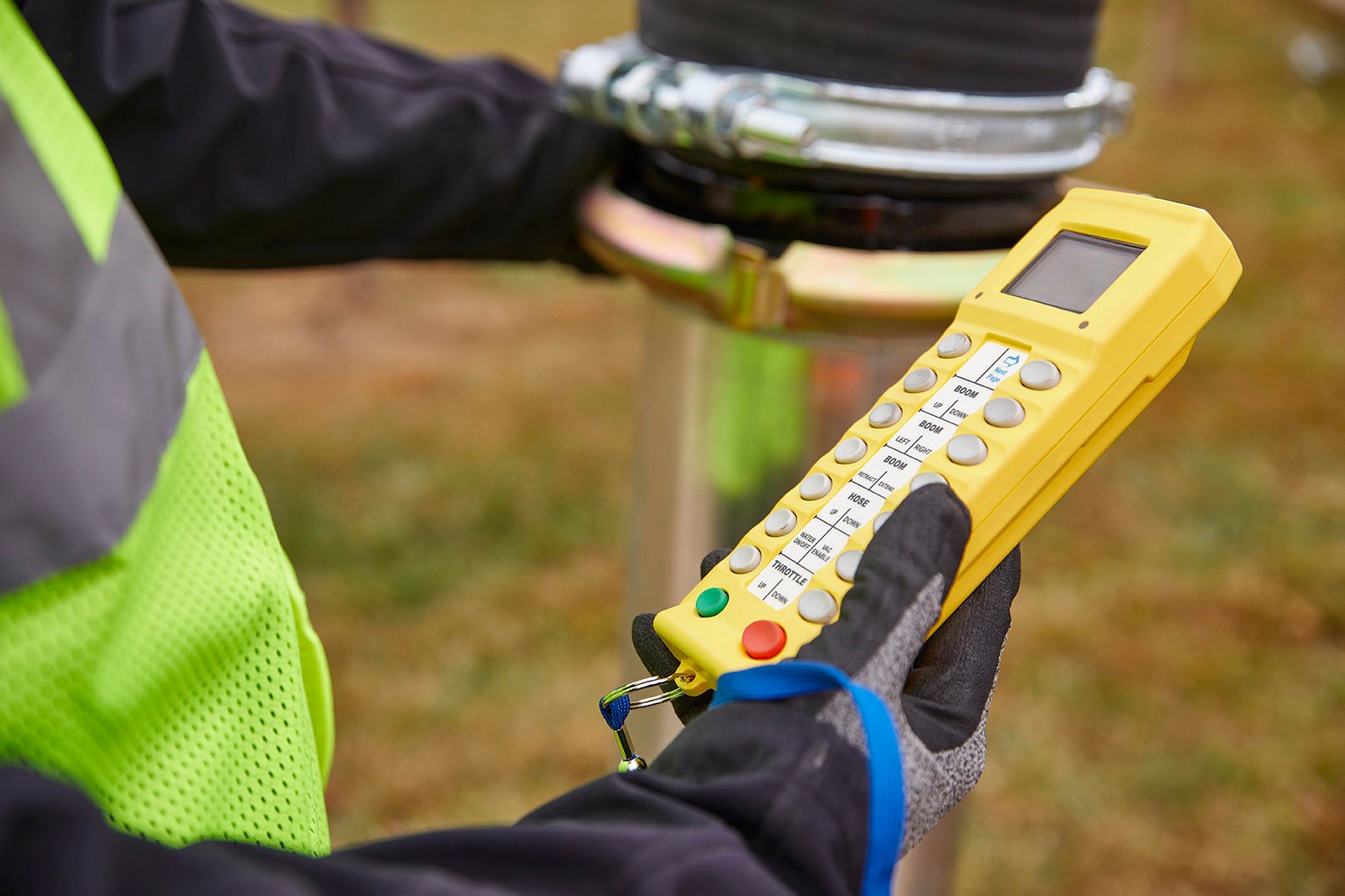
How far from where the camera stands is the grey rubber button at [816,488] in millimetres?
546

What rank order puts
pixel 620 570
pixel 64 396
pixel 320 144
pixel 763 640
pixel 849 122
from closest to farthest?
1. pixel 64 396
2. pixel 763 640
3. pixel 849 122
4. pixel 320 144
5. pixel 620 570

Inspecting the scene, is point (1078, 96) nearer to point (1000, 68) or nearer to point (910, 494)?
point (1000, 68)

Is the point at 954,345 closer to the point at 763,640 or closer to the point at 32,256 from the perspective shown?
the point at 763,640

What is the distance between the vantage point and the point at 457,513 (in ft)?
6.13

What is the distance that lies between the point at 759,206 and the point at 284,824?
0.46 metres

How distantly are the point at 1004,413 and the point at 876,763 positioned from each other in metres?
0.18

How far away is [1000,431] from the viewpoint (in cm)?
52

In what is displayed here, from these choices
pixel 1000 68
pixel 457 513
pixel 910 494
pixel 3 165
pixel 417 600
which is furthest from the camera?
pixel 457 513

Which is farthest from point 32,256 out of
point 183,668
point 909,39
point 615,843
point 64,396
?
point 909,39

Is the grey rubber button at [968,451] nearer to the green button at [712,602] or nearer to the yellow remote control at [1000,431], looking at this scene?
the yellow remote control at [1000,431]

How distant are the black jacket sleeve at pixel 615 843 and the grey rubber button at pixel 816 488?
14cm

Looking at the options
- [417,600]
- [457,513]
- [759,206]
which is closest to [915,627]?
[759,206]

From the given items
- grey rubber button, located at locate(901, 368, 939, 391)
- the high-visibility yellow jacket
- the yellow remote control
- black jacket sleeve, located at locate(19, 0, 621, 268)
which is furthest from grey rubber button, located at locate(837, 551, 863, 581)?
black jacket sleeve, located at locate(19, 0, 621, 268)

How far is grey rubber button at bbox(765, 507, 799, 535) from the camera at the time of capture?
1.77 ft
